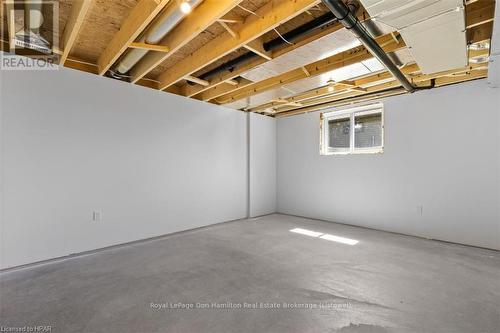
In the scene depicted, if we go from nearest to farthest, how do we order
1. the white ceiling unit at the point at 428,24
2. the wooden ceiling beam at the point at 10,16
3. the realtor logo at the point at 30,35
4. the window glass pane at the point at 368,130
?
the white ceiling unit at the point at 428,24, the wooden ceiling beam at the point at 10,16, the realtor logo at the point at 30,35, the window glass pane at the point at 368,130

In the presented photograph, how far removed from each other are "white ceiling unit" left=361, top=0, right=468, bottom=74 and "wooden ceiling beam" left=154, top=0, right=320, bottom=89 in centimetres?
53

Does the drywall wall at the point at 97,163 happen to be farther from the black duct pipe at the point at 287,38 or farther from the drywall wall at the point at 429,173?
the drywall wall at the point at 429,173

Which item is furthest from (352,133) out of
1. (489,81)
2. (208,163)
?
(208,163)

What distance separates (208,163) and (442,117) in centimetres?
408

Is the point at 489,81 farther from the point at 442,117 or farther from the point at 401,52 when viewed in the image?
the point at 401,52

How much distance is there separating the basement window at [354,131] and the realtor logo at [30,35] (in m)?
4.73

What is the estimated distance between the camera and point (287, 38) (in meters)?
2.57

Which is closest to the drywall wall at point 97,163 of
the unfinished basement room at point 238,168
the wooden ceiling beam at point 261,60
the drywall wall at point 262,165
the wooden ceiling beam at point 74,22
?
the unfinished basement room at point 238,168

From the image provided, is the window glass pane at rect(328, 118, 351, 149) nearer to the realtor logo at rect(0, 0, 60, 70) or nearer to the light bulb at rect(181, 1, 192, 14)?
the light bulb at rect(181, 1, 192, 14)

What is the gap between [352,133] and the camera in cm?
512

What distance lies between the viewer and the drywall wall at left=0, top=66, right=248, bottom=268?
2881 mm

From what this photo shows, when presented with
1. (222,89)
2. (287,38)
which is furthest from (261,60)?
(222,89)

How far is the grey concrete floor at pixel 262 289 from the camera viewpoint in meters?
1.86

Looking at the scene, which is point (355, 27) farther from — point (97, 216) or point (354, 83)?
point (97, 216)
